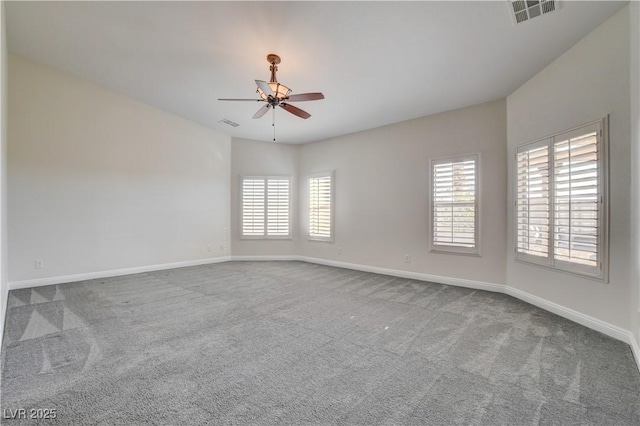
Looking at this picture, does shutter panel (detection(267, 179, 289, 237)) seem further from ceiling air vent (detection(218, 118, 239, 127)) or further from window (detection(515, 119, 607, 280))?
window (detection(515, 119, 607, 280))

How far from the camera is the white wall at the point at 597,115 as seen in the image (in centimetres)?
256

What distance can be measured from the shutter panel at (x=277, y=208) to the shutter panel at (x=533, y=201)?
15.6 ft

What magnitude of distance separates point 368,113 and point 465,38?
2138 millimetres

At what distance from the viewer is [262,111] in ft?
12.2

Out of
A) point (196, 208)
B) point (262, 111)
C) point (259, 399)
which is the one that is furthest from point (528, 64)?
point (196, 208)

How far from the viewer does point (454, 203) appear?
4.58 m

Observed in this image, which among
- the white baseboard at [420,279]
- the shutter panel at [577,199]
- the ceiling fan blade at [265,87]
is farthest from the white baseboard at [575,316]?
the ceiling fan blade at [265,87]

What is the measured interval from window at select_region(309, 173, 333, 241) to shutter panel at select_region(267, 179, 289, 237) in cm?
65

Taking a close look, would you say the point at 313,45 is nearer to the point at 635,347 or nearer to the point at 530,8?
the point at 530,8

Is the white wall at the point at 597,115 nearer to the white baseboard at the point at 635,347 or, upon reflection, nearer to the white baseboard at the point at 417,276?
the white baseboard at the point at 635,347

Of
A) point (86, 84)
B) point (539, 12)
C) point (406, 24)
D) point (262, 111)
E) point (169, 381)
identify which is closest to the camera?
Answer: point (169, 381)

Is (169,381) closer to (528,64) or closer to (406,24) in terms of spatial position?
(406,24)

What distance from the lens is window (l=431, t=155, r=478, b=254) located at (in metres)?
4.42

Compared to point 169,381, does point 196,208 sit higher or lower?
higher
